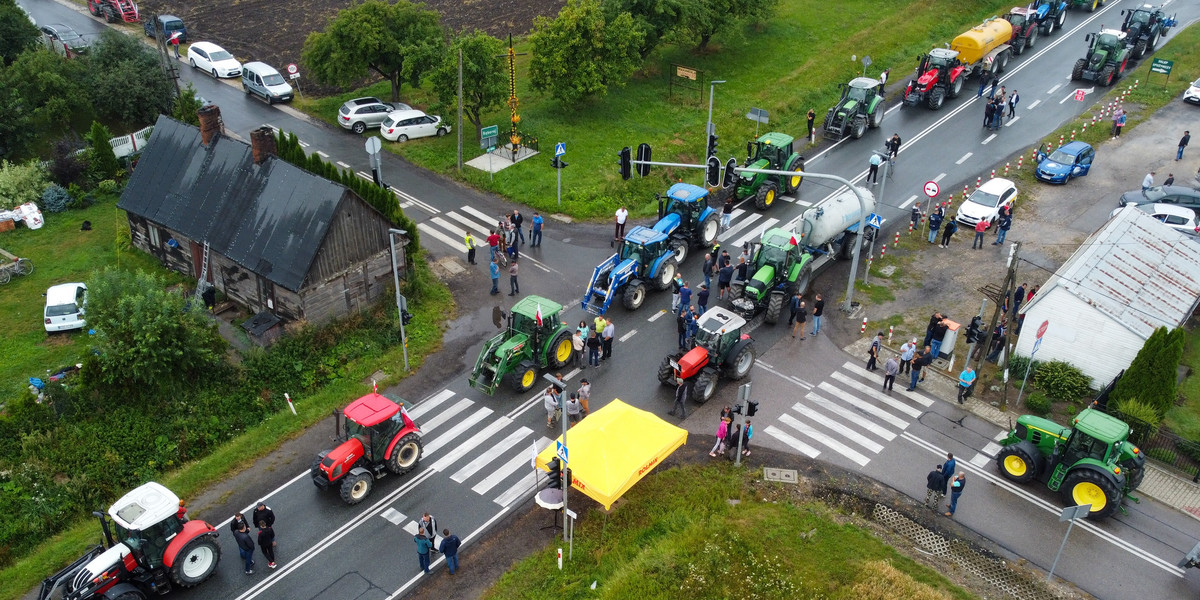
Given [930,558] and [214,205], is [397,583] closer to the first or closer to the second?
[930,558]

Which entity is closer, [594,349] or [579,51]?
[594,349]

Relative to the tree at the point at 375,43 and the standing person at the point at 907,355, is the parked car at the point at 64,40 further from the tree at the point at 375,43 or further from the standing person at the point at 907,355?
the standing person at the point at 907,355

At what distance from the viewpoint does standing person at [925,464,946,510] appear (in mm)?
20781

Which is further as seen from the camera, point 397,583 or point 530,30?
point 530,30

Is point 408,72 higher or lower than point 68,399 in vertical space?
higher

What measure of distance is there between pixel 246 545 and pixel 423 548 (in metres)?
3.87

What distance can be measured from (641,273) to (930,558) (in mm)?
13095

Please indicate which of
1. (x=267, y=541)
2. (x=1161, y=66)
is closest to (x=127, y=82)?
(x=267, y=541)

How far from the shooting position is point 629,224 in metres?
34.8

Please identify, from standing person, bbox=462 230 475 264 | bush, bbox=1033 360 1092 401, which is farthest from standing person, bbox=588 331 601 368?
bush, bbox=1033 360 1092 401

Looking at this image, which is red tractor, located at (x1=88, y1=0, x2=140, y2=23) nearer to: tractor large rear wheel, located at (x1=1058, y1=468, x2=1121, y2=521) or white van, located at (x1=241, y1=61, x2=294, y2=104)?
white van, located at (x1=241, y1=61, x2=294, y2=104)

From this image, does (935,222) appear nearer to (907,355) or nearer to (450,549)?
(907,355)

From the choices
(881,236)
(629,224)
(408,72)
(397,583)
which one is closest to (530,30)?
(408,72)

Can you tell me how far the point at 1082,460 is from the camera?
2097 centimetres
